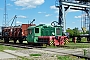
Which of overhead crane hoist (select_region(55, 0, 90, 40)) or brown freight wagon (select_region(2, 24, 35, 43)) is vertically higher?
overhead crane hoist (select_region(55, 0, 90, 40))

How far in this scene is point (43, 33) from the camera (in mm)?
22922

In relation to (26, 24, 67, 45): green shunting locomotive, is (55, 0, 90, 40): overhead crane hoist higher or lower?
higher

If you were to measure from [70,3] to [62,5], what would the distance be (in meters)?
1.68

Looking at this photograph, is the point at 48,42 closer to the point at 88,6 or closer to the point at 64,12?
the point at 64,12

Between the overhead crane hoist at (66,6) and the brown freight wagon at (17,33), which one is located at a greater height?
the overhead crane hoist at (66,6)

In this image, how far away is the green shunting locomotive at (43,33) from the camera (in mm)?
21392

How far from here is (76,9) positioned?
38.5m

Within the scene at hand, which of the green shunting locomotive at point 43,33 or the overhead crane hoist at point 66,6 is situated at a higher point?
the overhead crane hoist at point 66,6

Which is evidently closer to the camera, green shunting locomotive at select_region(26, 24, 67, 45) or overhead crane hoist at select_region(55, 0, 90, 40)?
green shunting locomotive at select_region(26, 24, 67, 45)

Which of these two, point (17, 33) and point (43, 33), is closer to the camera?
point (43, 33)

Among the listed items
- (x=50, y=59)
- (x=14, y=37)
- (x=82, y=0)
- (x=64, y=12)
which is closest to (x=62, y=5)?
(x=64, y=12)

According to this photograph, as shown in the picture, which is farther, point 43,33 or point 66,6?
point 66,6

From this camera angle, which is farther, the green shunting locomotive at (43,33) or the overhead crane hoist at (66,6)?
the overhead crane hoist at (66,6)

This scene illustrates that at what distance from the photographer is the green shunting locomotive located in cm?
2139
